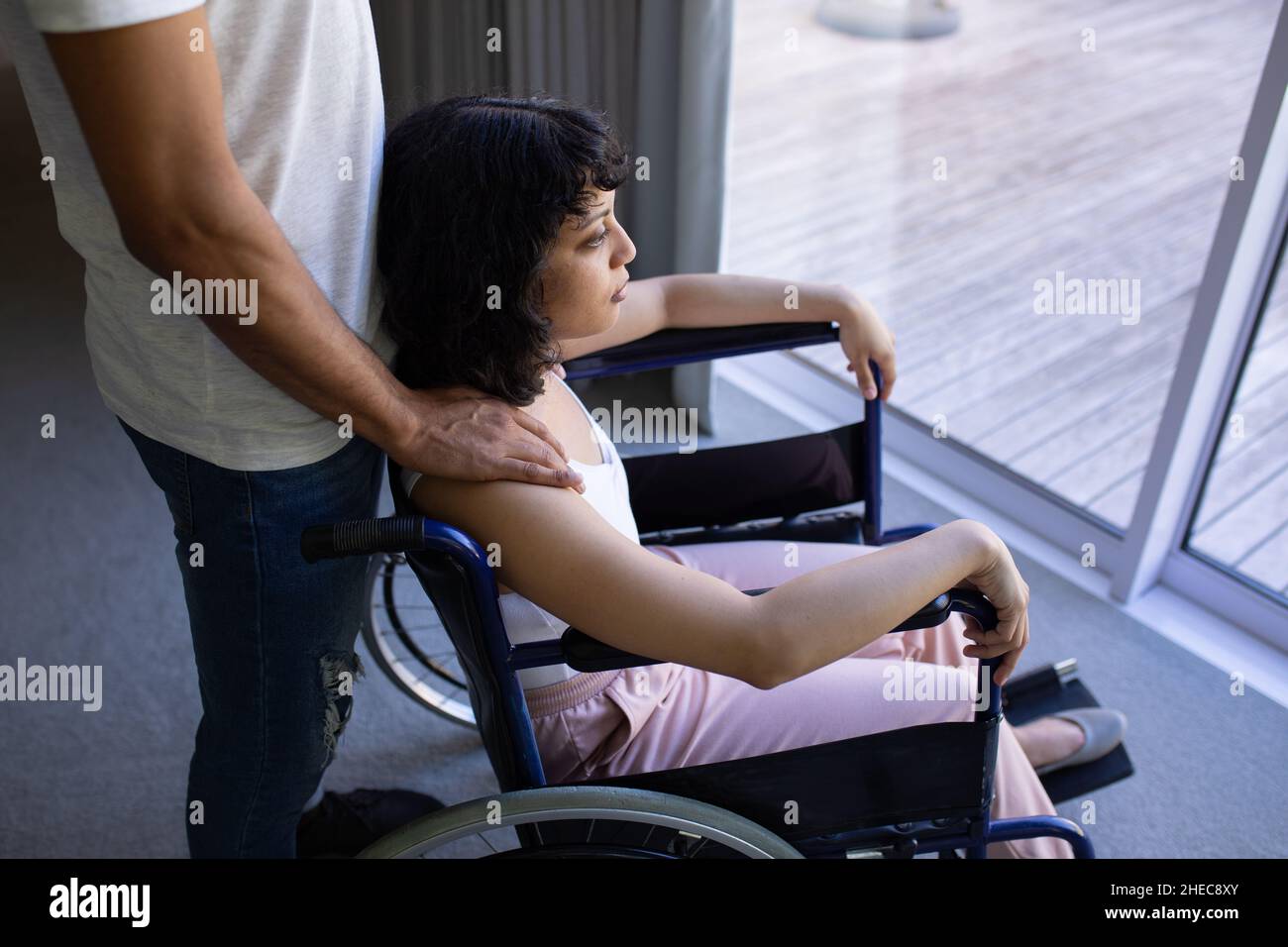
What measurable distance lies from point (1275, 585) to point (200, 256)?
197 centimetres

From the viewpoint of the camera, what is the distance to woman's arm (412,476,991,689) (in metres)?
1.01

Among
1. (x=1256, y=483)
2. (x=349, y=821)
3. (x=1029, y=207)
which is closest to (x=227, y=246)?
(x=349, y=821)

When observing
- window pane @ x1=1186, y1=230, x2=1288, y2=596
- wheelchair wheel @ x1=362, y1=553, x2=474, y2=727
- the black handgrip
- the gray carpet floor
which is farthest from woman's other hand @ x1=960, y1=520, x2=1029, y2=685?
window pane @ x1=1186, y1=230, x2=1288, y2=596

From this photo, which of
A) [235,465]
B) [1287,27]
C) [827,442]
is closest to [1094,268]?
[1287,27]

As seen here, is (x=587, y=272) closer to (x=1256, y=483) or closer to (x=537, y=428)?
(x=537, y=428)

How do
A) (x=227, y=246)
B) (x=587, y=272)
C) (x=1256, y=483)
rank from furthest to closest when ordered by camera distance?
(x=1256, y=483) < (x=587, y=272) < (x=227, y=246)

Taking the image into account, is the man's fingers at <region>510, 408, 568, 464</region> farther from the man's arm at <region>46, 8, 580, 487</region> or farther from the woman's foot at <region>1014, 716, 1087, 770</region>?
the woman's foot at <region>1014, 716, 1087, 770</region>

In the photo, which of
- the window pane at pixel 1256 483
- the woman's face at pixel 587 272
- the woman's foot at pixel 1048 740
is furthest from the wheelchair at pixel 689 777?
the window pane at pixel 1256 483

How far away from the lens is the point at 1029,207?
2936mm

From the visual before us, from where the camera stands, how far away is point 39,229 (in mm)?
3410

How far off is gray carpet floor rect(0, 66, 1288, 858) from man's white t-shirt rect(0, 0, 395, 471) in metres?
0.90

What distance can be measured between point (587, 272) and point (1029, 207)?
214cm

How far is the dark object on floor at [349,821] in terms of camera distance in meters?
1.62

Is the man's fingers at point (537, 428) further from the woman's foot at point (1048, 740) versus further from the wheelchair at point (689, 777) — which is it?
the woman's foot at point (1048, 740)
